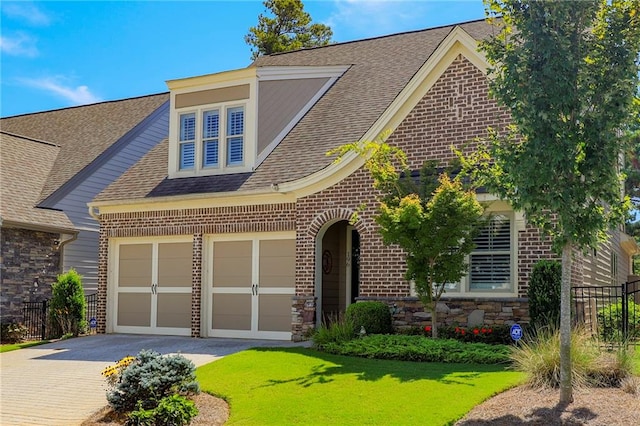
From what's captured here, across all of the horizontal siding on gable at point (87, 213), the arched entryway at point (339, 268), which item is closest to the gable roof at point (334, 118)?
the arched entryway at point (339, 268)

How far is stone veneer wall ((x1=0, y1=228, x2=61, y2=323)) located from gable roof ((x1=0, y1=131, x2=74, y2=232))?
0.44 m

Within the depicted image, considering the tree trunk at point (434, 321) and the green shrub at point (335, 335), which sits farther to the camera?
the green shrub at point (335, 335)

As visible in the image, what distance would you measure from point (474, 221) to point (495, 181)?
135 inches

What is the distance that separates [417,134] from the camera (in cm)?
1504

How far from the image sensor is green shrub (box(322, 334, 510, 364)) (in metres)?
11.4

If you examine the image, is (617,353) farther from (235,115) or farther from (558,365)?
(235,115)

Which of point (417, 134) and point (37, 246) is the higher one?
point (417, 134)

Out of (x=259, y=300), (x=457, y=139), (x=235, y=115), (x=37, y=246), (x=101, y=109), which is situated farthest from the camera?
(x=101, y=109)

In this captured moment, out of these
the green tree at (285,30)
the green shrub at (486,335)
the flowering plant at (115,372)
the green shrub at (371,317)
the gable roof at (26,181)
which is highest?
the green tree at (285,30)

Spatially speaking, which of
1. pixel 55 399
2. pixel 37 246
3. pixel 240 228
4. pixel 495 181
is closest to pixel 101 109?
pixel 37 246

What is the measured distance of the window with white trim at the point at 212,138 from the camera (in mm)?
18406

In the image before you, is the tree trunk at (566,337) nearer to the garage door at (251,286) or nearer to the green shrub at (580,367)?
the green shrub at (580,367)

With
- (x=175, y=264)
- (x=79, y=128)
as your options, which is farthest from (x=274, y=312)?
(x=79, y=128)

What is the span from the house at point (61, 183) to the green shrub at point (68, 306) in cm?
219
